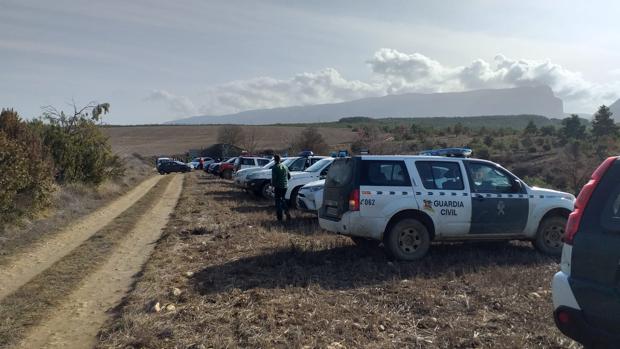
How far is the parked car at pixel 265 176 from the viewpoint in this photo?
19938 mm

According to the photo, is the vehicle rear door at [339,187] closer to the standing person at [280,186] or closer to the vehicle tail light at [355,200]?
the vehicle tail light at [355,200]

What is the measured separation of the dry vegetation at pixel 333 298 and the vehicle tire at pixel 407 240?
0.77 ft

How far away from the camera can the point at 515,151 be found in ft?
149

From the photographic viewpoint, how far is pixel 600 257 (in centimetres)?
399

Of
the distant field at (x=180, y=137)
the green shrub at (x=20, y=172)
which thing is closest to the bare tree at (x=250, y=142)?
the distant field at (x=180, y=137)

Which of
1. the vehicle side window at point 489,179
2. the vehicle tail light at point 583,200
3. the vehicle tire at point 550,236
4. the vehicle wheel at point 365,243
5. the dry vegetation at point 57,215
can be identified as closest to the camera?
the vehicle tail light at point 583,200

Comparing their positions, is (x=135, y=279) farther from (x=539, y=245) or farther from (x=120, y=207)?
(x=120, y=207)

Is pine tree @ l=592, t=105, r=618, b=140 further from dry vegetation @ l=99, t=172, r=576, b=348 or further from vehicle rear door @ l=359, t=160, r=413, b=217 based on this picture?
vehicle rear door @ l=359, t=160, r=413, b=217

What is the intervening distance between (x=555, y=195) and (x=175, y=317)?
688 cm

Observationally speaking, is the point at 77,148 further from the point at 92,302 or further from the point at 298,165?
the point at 92,302

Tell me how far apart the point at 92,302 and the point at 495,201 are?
20.8 feet

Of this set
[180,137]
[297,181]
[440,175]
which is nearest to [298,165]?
[297,181]

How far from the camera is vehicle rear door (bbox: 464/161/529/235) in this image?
30.7 ft

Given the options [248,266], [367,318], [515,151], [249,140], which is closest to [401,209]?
[248,266]
